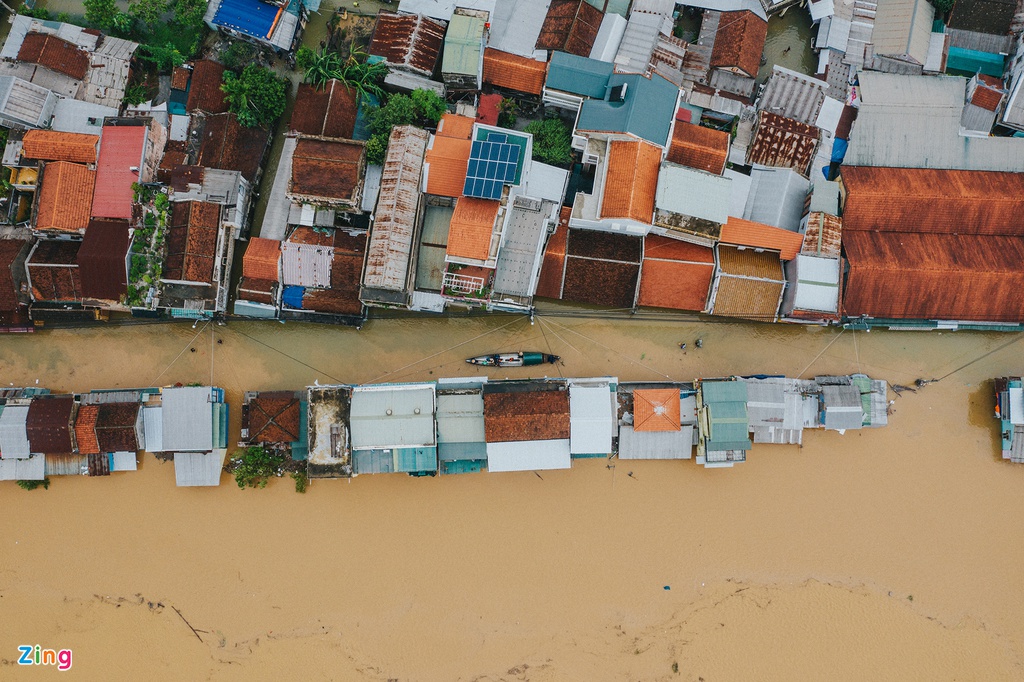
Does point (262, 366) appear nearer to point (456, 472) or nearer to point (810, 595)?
point (456, 472)

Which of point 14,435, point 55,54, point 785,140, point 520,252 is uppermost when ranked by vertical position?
point 785,140

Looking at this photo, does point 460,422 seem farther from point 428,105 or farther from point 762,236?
point 762,236

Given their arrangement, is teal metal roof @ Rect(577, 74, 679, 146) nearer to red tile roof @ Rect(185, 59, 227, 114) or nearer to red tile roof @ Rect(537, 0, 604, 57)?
red tile roof @ Rect(537, 0, 604, 57)

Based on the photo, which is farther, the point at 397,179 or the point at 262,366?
the point at 262,366

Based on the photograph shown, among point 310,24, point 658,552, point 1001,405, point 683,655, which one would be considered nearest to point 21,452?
point 310,24

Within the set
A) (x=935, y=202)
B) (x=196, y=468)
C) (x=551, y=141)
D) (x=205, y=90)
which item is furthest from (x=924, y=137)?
(x=196, y=468)

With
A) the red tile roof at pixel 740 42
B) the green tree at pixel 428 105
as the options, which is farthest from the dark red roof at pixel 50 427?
the red tile roof at pixel 740 42
